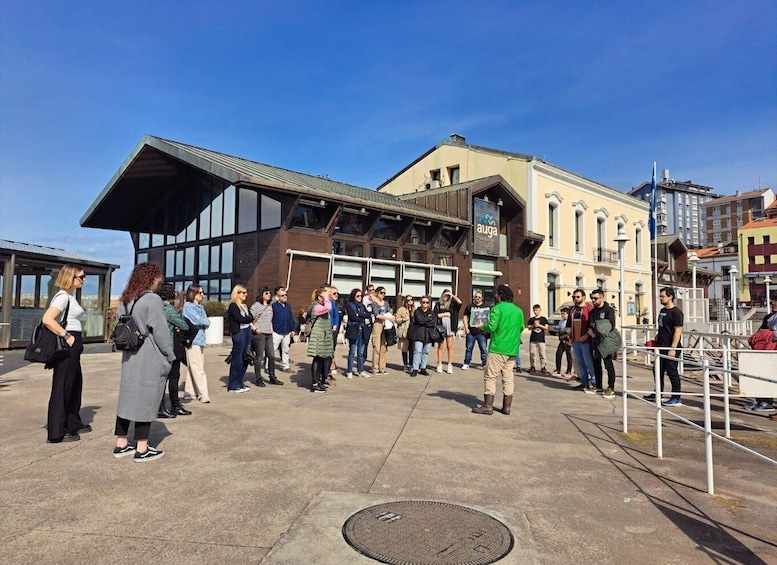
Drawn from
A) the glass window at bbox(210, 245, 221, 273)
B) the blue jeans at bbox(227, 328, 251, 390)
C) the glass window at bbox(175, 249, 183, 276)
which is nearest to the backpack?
the blue jeans at bbox(227, 328, 251, 390)

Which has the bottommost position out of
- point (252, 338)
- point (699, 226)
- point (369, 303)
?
point (252, 338)

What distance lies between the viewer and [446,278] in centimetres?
2202

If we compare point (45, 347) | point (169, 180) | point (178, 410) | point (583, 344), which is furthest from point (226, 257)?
point (45, 347)

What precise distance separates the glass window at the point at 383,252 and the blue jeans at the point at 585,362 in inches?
438

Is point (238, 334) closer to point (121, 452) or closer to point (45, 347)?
point (45, 347)

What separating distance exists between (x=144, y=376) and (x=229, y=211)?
1533 centimetres

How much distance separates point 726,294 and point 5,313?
8484 cm

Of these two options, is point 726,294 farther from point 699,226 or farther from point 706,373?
point 706,373

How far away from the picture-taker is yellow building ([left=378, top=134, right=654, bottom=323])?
27.3 m

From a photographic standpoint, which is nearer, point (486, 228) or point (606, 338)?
point (606, 338)

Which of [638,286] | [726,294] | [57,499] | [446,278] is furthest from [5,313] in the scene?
[726,294]

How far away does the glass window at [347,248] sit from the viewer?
18109 millimetres

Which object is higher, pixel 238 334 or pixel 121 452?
pixel 238 334

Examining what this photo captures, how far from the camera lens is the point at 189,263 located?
68.1 ft
